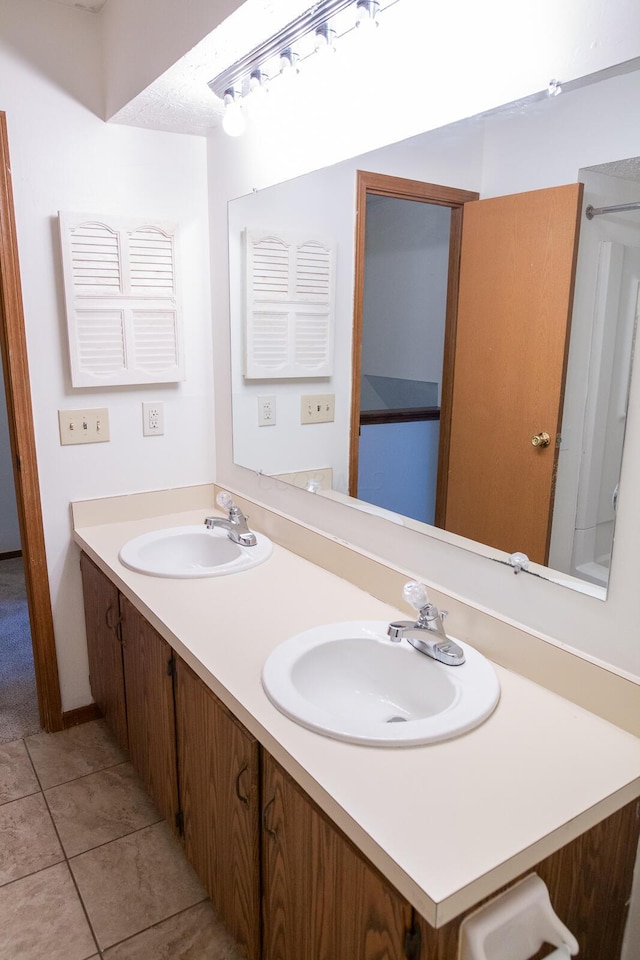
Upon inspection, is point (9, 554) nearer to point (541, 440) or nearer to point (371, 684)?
point (371, 684)

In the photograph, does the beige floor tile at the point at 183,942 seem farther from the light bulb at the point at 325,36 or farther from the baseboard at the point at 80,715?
the light bulb at the point at 325,36

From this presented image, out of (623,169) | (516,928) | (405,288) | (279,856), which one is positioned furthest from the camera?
(405,288)

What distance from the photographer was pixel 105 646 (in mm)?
2080

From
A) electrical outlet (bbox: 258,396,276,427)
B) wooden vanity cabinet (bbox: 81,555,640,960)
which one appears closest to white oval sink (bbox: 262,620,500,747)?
wooden vanity cabinet (bbox: 81,555,640,960)

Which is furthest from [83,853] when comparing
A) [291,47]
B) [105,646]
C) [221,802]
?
[291,47]

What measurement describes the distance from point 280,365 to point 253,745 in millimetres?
1204

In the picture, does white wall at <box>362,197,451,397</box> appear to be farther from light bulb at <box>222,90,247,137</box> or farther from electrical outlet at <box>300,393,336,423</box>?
light bulb at <box>222,90,247,137</box>

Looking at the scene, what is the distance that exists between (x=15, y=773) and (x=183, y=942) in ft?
2.88

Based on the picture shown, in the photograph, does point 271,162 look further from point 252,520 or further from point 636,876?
point 636,876

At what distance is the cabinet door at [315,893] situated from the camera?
0.91 metres

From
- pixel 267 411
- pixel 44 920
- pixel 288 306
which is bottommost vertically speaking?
pixel 44 920

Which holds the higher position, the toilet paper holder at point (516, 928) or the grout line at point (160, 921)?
the toilet paper holder at point (516, 928)

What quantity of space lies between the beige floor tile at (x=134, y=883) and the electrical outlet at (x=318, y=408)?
126 centimetres

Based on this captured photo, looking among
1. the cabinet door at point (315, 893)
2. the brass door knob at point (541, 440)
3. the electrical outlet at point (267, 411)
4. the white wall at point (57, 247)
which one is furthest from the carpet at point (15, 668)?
the brass door knob at point (541, 440)
